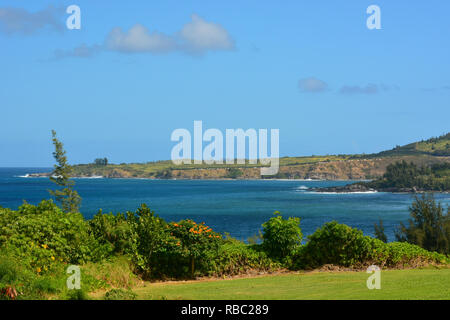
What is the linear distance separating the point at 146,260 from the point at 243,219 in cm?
6266

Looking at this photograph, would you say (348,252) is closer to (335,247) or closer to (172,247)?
(335,247)

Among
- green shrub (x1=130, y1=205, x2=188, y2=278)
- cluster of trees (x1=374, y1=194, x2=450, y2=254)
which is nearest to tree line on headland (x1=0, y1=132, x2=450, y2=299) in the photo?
green shrub (x1=130, y1=205, x2=188, y2=278)

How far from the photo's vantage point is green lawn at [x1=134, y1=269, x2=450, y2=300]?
11242 millimetres

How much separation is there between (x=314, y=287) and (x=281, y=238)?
412cm

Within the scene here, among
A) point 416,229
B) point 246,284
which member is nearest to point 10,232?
point 246,284

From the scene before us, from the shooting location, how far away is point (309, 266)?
16.8 metres

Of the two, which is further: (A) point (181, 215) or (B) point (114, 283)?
(A) point (181, 215)

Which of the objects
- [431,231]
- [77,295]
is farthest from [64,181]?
[77,295]

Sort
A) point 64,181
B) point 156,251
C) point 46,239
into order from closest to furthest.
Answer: point 46,239
point 156,251
point 64,181

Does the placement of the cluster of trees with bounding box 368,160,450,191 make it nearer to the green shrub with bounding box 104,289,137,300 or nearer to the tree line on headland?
the tree line on headland

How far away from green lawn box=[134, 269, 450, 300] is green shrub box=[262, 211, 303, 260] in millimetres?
1303

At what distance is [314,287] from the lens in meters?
12.8

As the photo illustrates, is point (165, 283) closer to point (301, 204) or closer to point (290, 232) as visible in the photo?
point (290, 232)
